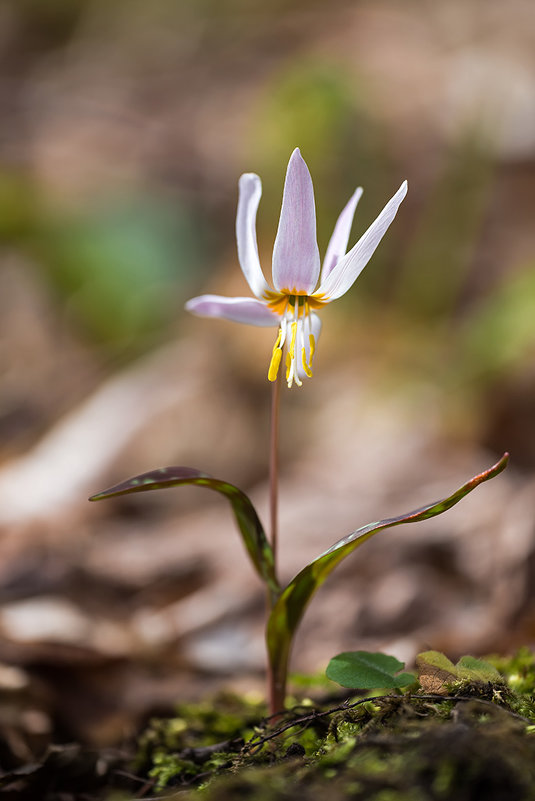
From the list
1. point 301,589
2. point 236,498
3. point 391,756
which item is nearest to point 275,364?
point 236,498

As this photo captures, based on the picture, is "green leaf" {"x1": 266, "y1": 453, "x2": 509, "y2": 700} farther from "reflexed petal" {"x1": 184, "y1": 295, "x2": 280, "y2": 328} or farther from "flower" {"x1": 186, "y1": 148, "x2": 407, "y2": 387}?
"reflexed petal" {"x1": 184, "y1": 295, "x2": 280, "y2": 328}

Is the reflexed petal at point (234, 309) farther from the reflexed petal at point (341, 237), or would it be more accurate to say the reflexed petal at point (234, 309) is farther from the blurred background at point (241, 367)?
the blurred background at point (241, 367)

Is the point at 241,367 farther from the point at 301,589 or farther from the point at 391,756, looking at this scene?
the point at 391,756

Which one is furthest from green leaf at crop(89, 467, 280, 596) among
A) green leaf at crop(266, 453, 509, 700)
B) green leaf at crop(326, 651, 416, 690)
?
green leaf at crop(326, 651, 416, 690)

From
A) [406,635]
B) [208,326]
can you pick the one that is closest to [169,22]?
[208,326]

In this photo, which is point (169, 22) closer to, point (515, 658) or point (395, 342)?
point (395, 342)

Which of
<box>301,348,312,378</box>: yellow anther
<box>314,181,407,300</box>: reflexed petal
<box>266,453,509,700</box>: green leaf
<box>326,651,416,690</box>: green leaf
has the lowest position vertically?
<box>326,651,416,690</box>: green leaf

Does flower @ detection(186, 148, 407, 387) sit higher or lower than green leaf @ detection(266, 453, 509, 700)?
higher

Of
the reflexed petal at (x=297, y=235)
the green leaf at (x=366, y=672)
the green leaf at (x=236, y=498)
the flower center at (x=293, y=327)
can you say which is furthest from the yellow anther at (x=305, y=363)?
the green leaf at (x=366, y=672)
